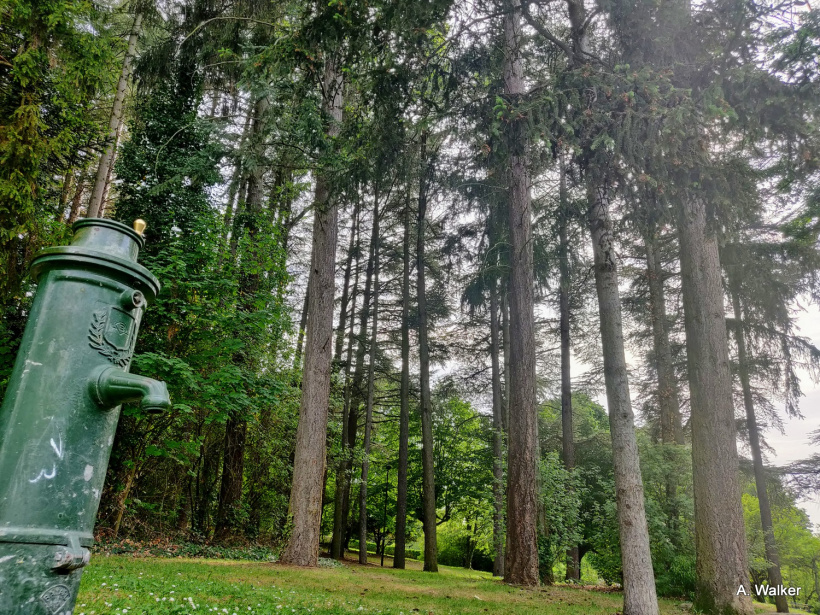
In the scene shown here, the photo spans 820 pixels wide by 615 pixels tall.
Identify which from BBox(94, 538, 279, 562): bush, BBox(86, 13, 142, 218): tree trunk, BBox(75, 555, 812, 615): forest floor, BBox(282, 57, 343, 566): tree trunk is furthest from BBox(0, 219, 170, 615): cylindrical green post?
BBox(86, 13, 142, 218): tree trunk

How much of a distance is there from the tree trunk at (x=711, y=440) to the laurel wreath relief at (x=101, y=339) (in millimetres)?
7251

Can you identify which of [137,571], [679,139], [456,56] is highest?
[456,56]

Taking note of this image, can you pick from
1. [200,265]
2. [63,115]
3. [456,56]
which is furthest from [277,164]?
[456,56]

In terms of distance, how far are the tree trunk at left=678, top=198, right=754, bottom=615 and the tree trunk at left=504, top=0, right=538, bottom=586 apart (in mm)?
2666

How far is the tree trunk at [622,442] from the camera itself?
19.3ft

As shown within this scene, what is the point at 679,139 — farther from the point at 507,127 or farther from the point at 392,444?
the point at 392,444

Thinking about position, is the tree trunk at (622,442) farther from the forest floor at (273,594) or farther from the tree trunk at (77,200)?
the tree trunk at (77,200)

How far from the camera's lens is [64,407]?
1443mm

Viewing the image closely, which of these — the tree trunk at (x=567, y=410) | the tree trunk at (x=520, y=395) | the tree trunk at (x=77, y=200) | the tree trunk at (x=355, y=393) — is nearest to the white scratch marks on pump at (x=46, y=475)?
the tree trunk at (x=520, y=395)

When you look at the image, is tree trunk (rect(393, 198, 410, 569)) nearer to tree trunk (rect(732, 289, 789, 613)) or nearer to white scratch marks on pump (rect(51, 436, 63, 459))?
tree trunk (rect(732, 289, 789, 613))

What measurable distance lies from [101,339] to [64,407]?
0.74 feet

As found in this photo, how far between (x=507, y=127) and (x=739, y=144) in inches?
104

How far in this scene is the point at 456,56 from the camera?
6629 millimetres

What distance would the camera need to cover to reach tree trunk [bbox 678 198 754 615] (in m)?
7.22
